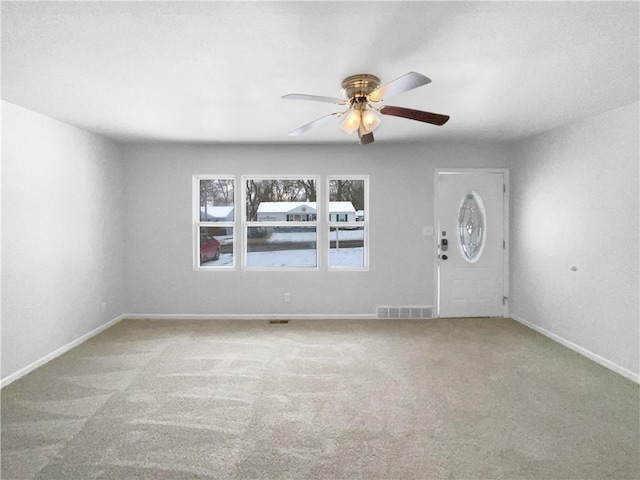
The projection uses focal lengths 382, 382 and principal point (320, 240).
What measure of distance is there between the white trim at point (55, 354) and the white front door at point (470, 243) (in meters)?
4.36

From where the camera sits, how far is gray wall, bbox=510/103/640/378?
3350 millimetres

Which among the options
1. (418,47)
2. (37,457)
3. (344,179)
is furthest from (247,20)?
(344,179)

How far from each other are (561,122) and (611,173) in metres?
0.79

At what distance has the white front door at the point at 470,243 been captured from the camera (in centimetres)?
526

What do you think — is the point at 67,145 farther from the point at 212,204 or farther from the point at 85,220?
the point at 212,204

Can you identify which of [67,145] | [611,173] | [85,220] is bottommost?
[85,220]

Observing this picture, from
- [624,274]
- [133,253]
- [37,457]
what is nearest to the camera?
[37,457]

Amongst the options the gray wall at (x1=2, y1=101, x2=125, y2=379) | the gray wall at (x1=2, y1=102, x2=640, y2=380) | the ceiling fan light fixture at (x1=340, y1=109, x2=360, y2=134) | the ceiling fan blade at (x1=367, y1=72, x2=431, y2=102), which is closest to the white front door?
the gray wall at (x1=2, y1=102, x2=640, y2=380)

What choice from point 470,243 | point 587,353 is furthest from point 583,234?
point 470,243

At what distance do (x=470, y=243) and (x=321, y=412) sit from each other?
11.5 feet

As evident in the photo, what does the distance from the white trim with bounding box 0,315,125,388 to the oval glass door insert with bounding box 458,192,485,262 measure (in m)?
4.78

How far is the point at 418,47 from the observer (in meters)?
2.22

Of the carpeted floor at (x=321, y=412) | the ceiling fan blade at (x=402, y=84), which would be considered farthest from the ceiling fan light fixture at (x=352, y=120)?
the carpeted floor at (x=321, y=412)

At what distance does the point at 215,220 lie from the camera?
534cm
